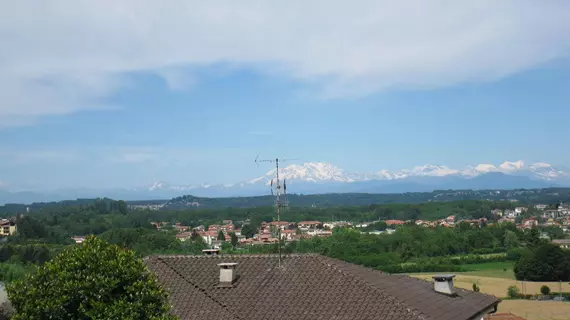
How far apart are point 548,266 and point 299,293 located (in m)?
62.9

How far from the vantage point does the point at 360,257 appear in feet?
274

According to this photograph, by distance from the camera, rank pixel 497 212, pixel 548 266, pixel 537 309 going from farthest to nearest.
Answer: pixel 497 212, pixel 548 266, pixel 537 309

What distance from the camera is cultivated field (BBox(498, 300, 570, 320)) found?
4606 centimetres

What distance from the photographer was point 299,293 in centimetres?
1323

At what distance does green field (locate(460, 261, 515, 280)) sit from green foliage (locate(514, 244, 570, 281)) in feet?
8.74

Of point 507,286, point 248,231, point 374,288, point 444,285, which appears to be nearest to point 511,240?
point 507,286

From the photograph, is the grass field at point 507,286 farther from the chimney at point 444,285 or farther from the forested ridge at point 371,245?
the chimney at point 444,285

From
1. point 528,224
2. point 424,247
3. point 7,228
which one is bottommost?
point 424,247

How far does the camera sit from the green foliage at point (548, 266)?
225 feet

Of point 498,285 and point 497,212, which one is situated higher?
point 497,212

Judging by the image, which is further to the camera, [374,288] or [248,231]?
[248,231]

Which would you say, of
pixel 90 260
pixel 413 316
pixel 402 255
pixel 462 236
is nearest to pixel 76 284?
pixel 90 260

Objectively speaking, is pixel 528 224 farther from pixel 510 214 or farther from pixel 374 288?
pixel 374 288

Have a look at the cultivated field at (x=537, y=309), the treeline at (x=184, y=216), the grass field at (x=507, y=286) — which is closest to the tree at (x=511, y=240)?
the grass field at (x=507, y=286)
